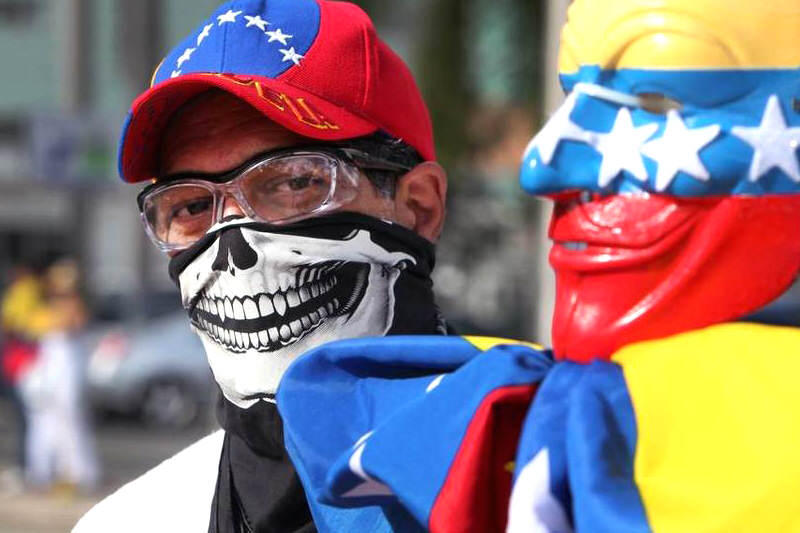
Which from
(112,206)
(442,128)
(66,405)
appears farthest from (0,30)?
(66,405)

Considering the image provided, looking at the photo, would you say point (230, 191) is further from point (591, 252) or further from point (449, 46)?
point (449, 46)

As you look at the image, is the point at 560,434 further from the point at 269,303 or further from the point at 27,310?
the point at 27,310

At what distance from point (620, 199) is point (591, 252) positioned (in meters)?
0.06

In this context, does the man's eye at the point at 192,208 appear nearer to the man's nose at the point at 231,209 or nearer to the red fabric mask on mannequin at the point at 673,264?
the man's nose at the point at 231,209

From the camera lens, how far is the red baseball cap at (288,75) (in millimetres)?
1908

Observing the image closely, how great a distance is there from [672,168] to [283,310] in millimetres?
792

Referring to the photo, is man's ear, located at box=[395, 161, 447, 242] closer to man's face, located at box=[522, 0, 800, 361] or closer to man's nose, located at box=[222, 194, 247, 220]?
man's nose, located at box=[222, 194, 247, 220]

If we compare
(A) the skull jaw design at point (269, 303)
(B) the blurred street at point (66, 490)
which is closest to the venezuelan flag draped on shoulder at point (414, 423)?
(A) the skull jaw design at point (269, 303)

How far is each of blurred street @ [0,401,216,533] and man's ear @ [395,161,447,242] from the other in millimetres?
8148

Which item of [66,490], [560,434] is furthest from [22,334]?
[560,434]

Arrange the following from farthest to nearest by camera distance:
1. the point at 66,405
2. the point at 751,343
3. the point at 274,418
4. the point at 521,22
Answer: the point at 521,22, the point at 66,405, the point at 274,418, the point at 751,343

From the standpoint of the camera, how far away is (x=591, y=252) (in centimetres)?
127

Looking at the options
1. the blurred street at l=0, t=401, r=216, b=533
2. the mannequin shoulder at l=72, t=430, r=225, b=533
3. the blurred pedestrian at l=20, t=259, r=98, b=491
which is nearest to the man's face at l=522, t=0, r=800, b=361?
the mannequin shoulder at l=72, t=430, r=225, b=533

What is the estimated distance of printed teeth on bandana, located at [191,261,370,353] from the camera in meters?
1.86
